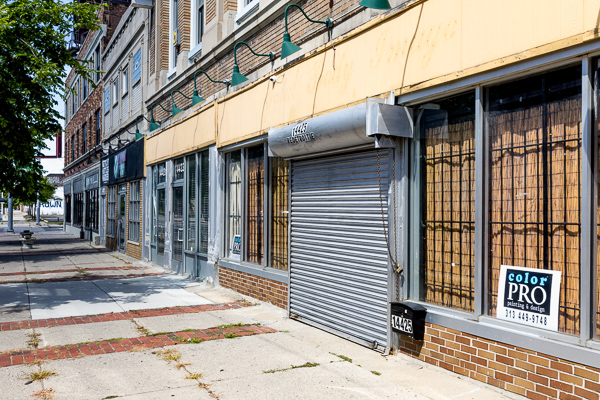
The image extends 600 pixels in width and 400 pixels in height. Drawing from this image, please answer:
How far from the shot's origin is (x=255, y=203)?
10156mm

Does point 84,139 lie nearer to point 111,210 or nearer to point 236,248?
point 111,210

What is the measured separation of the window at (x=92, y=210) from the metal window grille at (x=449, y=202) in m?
23.7

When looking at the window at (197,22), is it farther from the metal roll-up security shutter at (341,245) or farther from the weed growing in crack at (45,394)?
the weed growing in crack at (45,394)

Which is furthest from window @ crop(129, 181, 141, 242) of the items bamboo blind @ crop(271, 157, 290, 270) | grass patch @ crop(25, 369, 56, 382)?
grass patch @ crop(25, 369, 56, 382)

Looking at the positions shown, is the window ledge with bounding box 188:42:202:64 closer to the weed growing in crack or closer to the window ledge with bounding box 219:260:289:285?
the window ledge with bounding box 219:260:289:285

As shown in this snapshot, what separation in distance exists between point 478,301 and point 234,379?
8.05 ft

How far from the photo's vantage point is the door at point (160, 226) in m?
15.8

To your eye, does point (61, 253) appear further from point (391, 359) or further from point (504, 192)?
point (504, 192)

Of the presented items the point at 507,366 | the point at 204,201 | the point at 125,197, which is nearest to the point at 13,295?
the point at 204,201

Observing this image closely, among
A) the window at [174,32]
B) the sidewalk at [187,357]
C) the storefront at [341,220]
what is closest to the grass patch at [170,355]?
the sidewalk at [187,357]

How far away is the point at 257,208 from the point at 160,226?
273 inches

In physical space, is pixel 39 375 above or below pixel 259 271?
below

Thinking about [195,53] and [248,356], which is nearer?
[248,356]

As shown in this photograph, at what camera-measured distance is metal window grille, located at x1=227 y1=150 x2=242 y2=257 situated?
10827 mm
